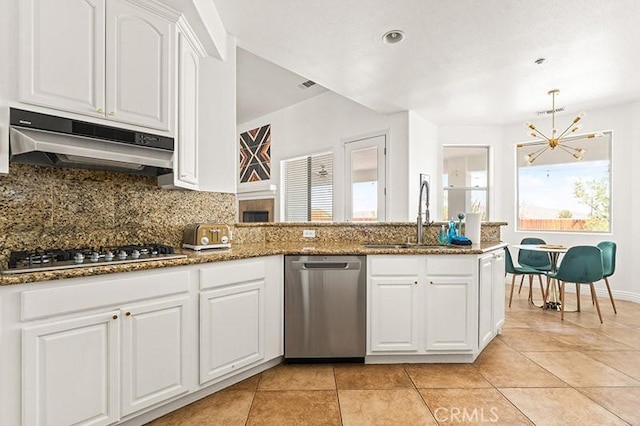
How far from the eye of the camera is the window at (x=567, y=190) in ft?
16.4

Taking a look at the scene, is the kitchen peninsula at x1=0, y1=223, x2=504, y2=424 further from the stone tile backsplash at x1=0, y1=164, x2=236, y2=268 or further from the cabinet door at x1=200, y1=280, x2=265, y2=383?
the stone tile backsplash at x1=0, y1=164, x2=236, y2=268

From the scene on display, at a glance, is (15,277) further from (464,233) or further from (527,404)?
(464,233)

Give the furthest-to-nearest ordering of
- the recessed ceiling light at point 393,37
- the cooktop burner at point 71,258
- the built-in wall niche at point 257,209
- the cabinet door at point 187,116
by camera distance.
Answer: the built-in wall niche at point 257,209 → the recessed ceiling light at point 393,37 → the cabinet door at point 187,116 → the cooktop burner at point 71,258

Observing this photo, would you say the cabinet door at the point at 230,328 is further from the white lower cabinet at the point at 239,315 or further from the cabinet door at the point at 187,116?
the cabinet door at the point at 187,116

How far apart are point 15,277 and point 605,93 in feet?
19.8

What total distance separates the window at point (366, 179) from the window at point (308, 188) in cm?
41

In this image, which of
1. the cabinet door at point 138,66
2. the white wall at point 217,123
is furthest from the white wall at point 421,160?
the cabinet door at point 138,66

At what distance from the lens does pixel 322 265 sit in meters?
2.45

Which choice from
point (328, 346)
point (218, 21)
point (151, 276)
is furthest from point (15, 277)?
point (218, 21)

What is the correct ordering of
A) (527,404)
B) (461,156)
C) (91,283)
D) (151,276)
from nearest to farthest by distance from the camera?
(91,283), (151,276), (527,404), (461,156)

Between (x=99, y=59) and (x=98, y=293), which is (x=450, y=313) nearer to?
(x=98, y=293)

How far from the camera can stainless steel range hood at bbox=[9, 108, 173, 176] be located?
1544mm

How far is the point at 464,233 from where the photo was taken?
3.01 meters

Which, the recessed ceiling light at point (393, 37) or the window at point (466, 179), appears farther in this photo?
the window at point (466, 179)
